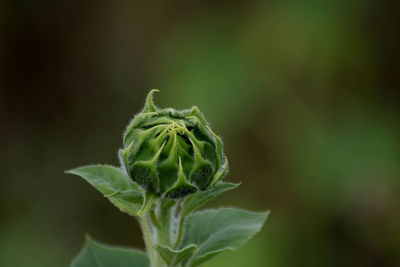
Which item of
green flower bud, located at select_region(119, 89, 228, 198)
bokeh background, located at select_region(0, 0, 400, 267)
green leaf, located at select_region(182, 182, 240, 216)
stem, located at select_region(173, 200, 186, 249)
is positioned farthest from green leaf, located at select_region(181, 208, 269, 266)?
bokeh background, located at select_region(0, 0, 400, 267)

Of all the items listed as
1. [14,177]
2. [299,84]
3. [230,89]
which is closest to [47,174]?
[14,177]

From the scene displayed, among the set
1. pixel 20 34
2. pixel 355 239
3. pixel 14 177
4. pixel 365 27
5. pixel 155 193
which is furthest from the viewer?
pixel 20 34

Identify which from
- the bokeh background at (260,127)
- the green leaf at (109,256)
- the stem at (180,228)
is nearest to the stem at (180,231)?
the stem at (180,228)

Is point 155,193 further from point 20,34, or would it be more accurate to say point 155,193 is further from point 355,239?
point 20,34

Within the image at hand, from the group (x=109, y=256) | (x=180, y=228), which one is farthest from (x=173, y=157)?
(x=109, y=256)

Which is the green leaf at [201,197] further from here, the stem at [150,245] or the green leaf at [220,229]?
the green leaf at [220,229]

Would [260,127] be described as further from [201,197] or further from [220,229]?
[201,197]
